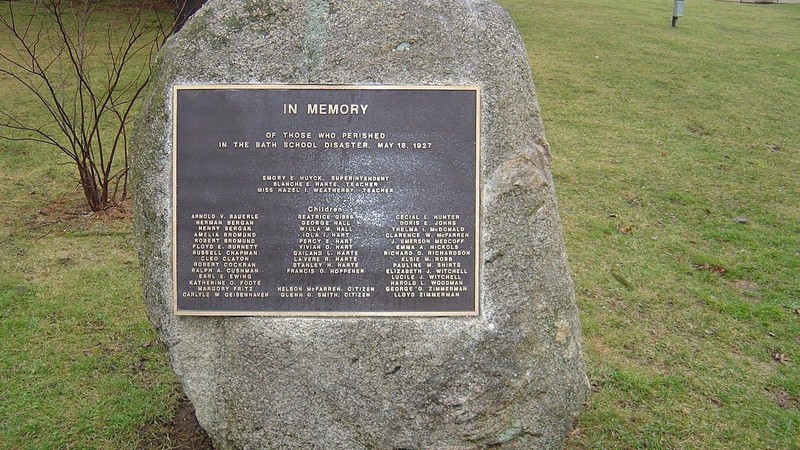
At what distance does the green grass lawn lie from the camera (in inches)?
167

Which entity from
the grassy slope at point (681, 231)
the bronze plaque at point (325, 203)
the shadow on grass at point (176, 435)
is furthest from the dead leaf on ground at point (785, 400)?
the shadow on grass at point (176, 435)

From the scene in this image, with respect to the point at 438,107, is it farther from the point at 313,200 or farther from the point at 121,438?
the point at 121,438

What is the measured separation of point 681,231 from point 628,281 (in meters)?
1.34

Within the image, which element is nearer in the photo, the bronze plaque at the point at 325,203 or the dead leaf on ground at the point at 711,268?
the bronze plaque at the point at 325,203

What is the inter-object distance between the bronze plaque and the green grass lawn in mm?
1321

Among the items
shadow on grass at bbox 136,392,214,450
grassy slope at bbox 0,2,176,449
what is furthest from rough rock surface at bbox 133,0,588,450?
grassy slope at bbox 0,2,176,449

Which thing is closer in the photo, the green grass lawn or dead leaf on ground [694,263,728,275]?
the green grass lawn

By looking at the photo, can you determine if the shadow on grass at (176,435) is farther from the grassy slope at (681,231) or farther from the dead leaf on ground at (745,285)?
the dead leaf on ground at (745,285)

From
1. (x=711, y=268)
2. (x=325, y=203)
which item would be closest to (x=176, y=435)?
(x=325, y=203)

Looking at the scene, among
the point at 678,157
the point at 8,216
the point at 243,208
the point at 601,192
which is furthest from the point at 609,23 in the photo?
the point at 243,208

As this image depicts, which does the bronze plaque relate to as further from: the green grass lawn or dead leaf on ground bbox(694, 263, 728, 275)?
dead leaf on ground bbox(694, 263, 728, 275)

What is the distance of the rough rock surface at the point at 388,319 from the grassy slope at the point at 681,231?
0.95 meters

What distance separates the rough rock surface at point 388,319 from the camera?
344 cm

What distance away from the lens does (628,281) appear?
19.3 feet
